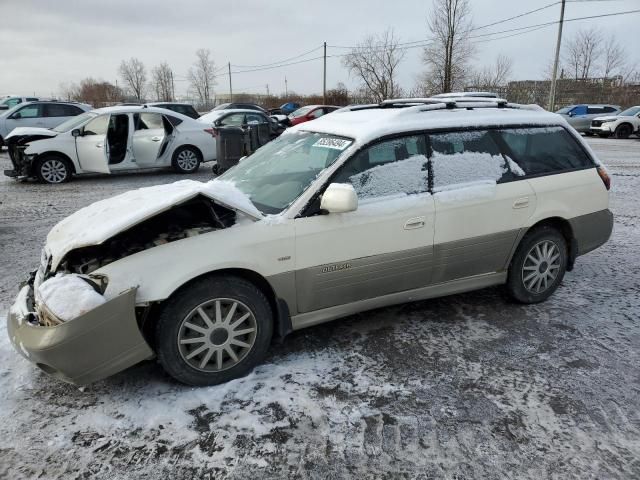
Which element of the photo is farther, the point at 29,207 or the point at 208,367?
the point at 29,207

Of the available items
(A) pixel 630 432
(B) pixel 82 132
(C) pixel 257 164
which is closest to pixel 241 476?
(A) pixel 630 432

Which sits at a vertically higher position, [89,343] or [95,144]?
[95,144]

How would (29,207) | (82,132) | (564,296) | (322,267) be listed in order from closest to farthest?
(322,267) < (564,296) < (29,207) < (82,132)

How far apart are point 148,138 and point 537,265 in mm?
9057

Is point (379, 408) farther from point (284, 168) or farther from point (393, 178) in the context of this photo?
point (284, 168)

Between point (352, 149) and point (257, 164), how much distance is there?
3.47ft

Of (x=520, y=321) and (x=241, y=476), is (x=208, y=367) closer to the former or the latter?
(x=241, y=476)

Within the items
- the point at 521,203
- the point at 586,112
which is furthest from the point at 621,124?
the point at 521,203

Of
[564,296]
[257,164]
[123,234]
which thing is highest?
[257,164]

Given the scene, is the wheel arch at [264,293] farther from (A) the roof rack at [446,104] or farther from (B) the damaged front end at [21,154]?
(B) the damaged front end at [21,154]

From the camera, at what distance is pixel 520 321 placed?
3.96 meters

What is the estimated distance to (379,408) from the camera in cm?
285

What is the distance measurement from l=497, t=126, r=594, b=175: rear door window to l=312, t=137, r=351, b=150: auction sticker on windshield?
134 centimetres

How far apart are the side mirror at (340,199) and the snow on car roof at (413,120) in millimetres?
506
